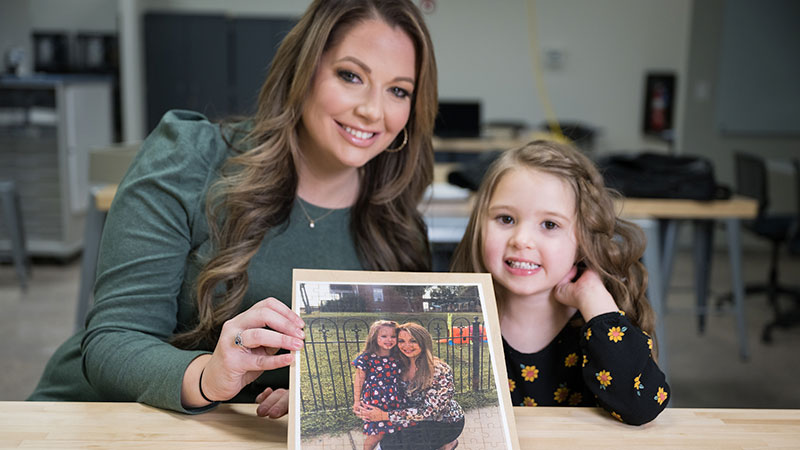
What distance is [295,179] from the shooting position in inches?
53.0

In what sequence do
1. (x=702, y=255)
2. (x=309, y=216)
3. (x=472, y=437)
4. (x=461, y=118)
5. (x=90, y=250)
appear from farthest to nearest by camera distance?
1. (x=461, y=118)
2. (x=702, y=255)
3. (x=90, y=250)
4. (x=309, y=216)
5. (x=472, y=437)

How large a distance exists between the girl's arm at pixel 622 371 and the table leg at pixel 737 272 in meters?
2.37

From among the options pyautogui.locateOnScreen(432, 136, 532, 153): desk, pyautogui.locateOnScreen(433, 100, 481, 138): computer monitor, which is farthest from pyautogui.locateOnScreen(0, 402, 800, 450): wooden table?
pyautogui.locateOnScreen(433, 100, 481, 138): computer monitor

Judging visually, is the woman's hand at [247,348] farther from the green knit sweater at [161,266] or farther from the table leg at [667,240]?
the table leg at [667,240]

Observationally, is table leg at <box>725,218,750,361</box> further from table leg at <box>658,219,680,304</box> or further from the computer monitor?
the computer monitor

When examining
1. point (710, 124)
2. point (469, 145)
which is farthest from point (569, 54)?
point (469, 145)

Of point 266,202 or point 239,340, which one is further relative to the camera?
point 266,202

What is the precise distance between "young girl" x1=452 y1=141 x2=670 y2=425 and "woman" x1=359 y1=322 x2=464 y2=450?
0.31 metres

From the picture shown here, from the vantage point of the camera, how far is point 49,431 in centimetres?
87

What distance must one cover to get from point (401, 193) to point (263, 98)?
0.33 meters

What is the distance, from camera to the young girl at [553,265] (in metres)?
1.15

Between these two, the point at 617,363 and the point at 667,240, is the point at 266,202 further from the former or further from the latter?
the point at 667,240

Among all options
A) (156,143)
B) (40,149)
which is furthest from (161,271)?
(40,149)

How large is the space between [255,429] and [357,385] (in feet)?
0.53
